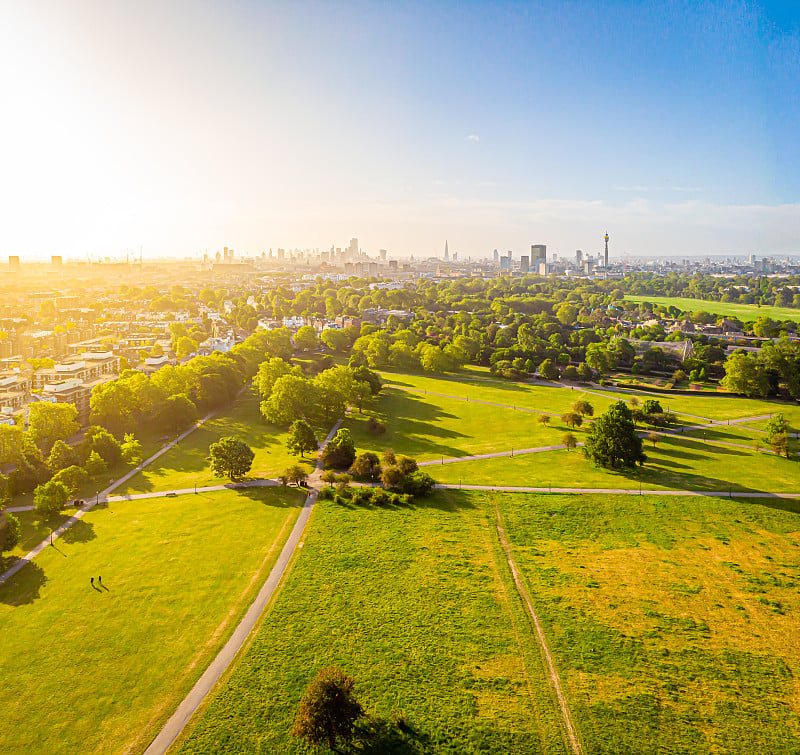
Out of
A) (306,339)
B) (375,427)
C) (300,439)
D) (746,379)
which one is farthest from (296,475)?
(746,379)

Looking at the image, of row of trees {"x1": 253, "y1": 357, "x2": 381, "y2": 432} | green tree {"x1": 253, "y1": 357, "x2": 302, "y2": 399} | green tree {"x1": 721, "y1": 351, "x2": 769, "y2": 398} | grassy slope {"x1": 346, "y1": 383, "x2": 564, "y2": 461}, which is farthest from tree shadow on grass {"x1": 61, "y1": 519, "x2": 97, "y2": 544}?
green tree {"x1": 721, "y1": 351, "x2": 769, "y2": 398}

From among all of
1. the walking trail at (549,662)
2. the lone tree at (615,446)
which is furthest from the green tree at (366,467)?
the lone tree at (615,446)

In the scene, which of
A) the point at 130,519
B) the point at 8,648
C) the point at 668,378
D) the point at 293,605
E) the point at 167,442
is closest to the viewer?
the point at 8,648

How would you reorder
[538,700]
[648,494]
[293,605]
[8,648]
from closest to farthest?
[538,700] < [8,648] < [293,605] < [648,494]

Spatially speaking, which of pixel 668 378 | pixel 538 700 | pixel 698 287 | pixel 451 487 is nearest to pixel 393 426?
pixel 451 487

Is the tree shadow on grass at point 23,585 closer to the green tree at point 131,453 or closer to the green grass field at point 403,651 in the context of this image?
the green grass field at point 403,651

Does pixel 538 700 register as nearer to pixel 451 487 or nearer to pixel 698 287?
pixel 451 487
